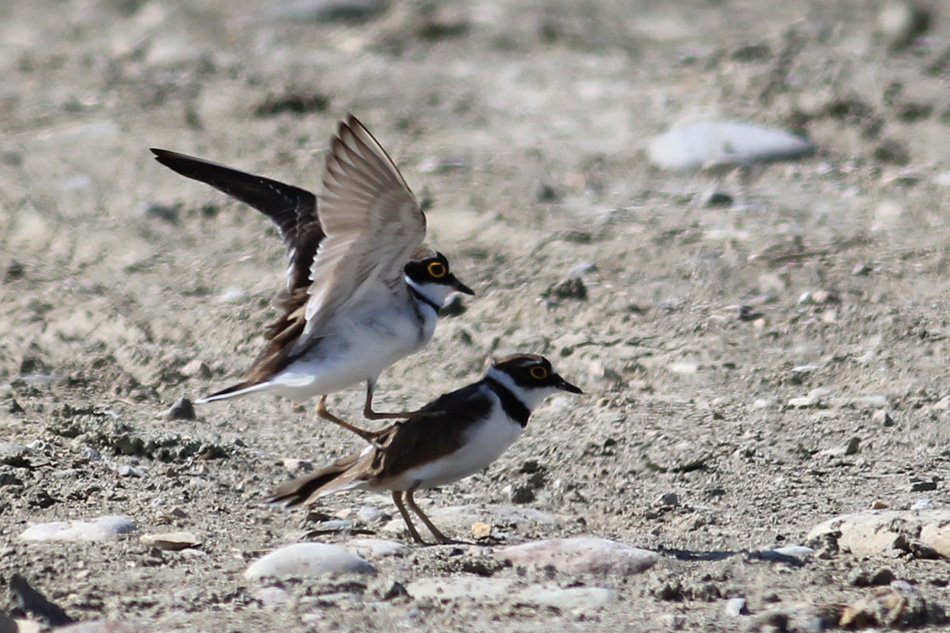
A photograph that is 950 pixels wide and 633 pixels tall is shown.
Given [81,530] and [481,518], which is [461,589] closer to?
[481,518]

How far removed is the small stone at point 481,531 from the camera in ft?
17.4

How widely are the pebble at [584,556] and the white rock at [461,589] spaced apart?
0.62 ft

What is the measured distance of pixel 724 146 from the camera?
9.33 metres

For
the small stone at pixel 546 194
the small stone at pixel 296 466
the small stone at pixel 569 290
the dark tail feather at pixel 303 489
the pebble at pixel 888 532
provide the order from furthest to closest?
the small stone at pixel 546 194
the small stone at pixel 569 290
the small stone at pixel 296 466
the dark tail feather at pixel 303 489
the pebble at pixel 888 532

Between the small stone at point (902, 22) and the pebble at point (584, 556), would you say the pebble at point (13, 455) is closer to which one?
the pebble at point (584, 556)

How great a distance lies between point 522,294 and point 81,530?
131 inches

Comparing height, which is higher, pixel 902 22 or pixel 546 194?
pixel 902 22

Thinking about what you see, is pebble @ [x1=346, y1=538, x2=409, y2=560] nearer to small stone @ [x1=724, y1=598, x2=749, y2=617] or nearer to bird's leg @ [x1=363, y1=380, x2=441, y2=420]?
bird's leg @ [x1=363, y1=380, x2=441, y2=420]

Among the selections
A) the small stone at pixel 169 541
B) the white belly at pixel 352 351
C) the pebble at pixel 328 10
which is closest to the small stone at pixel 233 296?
the white belly at pixel 352 351

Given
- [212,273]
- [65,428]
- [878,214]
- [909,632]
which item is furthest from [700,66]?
[909,632]

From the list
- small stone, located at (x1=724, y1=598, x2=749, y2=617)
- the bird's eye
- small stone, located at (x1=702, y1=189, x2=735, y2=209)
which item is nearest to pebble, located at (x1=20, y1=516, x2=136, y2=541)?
the bird's eye

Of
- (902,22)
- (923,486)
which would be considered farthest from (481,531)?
(902,22)

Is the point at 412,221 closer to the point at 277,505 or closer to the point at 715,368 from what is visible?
the point at 277,505

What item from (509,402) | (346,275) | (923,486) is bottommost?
(923,486)
